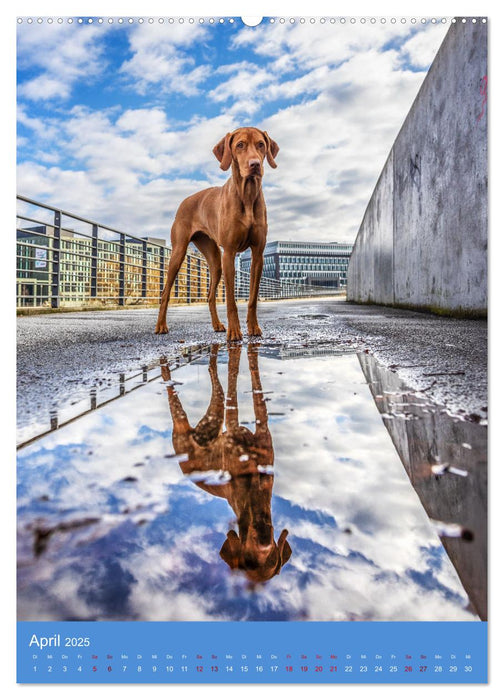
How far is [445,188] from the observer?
3.42 meters

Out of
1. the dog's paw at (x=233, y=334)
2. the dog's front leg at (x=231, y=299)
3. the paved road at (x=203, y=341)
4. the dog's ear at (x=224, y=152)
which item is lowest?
the paved road at (x=203, y=341)

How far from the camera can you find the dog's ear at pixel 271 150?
8.00 ft

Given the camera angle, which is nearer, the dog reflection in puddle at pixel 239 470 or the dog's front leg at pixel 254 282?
the dog reflection in puddle at pixel 239 470

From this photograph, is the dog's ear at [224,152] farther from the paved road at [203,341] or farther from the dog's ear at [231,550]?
the dog's ear at [231,550]

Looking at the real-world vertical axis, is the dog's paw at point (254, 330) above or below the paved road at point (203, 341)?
above

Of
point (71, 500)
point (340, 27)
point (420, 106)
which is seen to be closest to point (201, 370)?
point (71, 500)

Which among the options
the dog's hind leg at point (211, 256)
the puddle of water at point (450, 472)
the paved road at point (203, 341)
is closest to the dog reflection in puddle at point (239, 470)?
the puddle of water at point (450, 472)

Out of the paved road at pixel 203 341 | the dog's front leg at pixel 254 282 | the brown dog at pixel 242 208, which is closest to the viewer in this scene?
the paved road at pixel 203 341

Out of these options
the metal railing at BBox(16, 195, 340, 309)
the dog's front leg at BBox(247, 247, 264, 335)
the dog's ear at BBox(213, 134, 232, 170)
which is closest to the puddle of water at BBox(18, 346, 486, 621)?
the metal railing at BBox(16, 195, 340, 309)

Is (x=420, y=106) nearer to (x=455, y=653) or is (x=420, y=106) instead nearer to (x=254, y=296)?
(x=254, y=296)

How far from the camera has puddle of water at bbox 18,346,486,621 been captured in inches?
14.1

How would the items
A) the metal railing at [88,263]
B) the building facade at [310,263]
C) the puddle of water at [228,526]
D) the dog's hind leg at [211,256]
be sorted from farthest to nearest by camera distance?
1. the building facade at [310,263]
2. the metal railing at [88,263]
3. the dog's hind leg at [211,256]
4. the puddle of water at [228,526]

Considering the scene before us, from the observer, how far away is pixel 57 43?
4.19ft

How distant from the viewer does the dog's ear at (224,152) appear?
242cm
